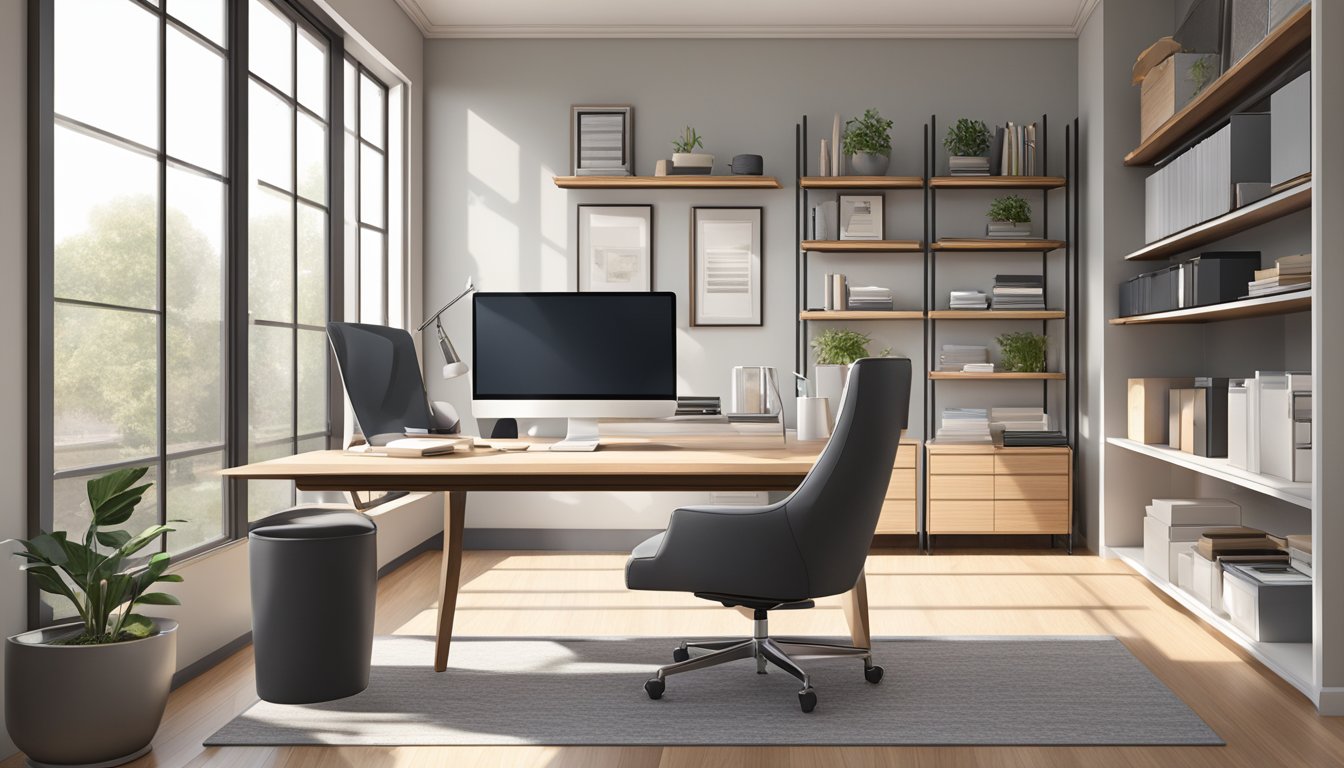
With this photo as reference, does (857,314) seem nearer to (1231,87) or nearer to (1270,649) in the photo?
(1231,87)

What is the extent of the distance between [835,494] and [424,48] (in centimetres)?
387

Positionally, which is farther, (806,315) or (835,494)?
(806,315)

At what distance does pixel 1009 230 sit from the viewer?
5055mm

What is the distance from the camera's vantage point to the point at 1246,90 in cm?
355

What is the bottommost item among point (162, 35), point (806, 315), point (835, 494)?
point (835, 494)

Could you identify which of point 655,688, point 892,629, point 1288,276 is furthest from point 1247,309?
point 655,688

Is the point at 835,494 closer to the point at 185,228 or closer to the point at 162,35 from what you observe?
the point at 185,228

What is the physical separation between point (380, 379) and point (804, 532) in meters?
1.41

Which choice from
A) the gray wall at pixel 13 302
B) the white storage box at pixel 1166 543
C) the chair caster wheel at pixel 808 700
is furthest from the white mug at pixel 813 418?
the gray wall at pixel 13 302

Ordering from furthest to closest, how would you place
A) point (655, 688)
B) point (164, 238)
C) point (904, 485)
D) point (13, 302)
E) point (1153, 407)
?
point (904, 485) → point (1153, 407) → point (164, 238) → point (655, 688) → point (13, 302)

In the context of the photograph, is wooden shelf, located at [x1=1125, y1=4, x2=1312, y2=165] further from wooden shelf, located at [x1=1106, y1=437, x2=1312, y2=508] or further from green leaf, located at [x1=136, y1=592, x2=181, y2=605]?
green leaf, located at [x1=136, y1=592, x2=181, y2=605]

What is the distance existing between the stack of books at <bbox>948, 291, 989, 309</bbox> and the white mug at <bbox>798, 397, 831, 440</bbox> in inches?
76.1

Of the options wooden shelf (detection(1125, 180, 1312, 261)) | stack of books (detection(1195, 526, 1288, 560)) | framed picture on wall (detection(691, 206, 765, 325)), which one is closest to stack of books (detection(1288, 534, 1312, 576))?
stack of books (detection(1195, 526, 1288, 560))

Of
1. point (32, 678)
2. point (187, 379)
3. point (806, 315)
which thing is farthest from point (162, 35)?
point (806, 315)
